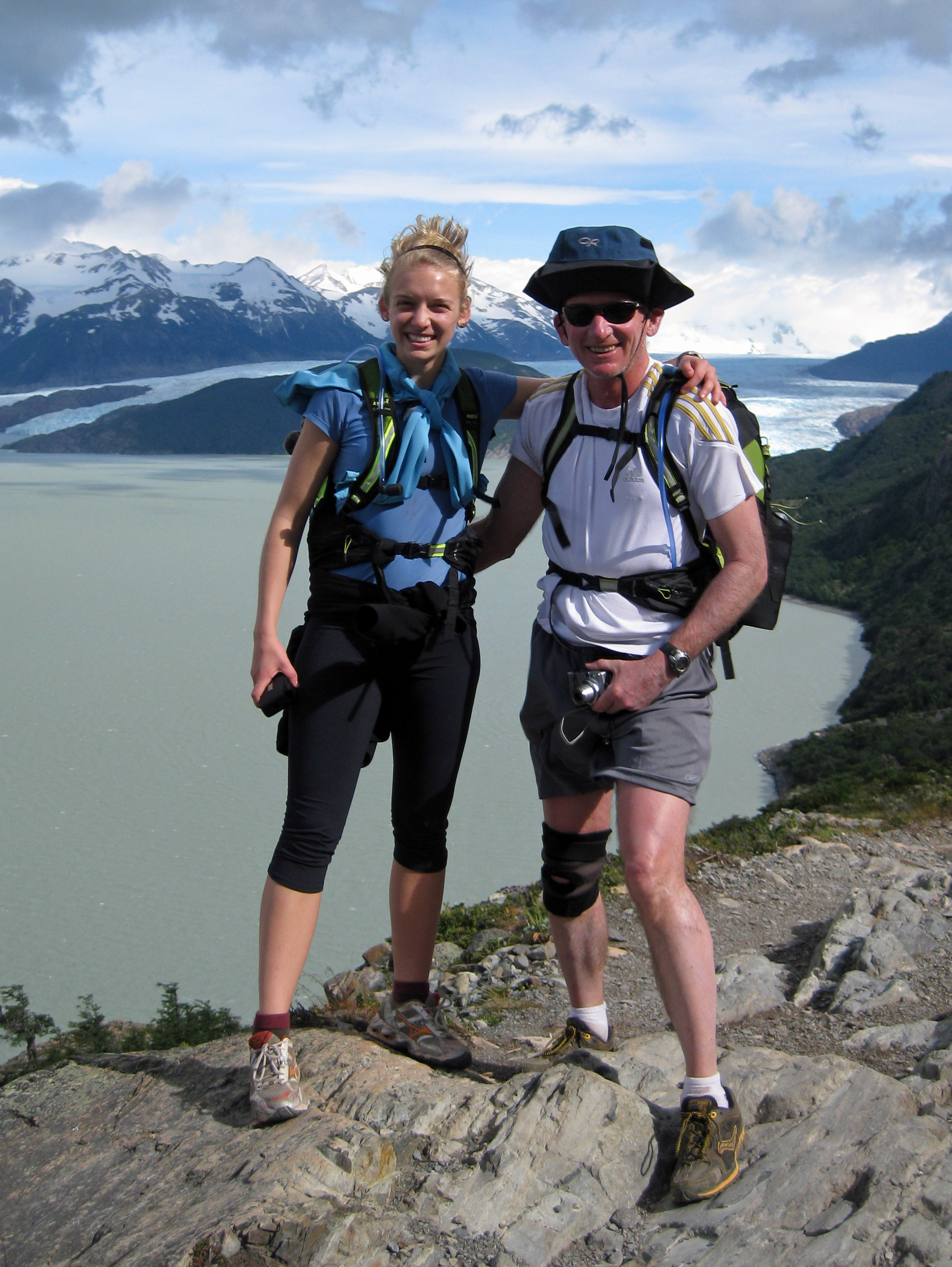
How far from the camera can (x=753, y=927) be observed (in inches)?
252

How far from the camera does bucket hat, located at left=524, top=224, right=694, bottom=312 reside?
110 inches

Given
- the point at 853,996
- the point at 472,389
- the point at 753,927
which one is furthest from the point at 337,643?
the point at 753,927

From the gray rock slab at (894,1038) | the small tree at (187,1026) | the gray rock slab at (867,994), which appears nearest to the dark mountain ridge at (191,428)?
the small tree at (187,1026)

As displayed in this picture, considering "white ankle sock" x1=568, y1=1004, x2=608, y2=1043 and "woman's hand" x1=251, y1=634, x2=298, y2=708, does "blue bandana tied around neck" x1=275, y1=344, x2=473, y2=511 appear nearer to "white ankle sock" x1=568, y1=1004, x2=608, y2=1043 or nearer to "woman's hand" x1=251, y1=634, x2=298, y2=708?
"woman's hand" x1=251, y1=634, x2=298, y2=708

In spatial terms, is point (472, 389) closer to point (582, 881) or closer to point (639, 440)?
point (639, 440)

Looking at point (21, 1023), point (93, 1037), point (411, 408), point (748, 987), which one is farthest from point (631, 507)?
point (21, 1023)

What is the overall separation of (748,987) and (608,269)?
3.55 meters

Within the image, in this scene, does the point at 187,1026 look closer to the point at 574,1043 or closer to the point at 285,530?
the point at 574,1043

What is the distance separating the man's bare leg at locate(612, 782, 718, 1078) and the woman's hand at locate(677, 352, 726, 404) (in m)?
1.00

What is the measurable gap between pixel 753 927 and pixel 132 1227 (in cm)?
453

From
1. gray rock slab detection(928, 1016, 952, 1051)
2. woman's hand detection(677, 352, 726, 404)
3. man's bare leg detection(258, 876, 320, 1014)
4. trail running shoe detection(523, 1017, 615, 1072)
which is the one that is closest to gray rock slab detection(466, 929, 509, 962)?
gray rock slab detection(928, 1016, 952, 1051)

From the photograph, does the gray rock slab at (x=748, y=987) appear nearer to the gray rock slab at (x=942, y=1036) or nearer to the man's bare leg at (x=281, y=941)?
the gray rock slab at (x=942, y=1036)

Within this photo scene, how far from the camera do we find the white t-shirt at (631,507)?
8.82 feet

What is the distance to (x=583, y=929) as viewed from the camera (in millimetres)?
3104
